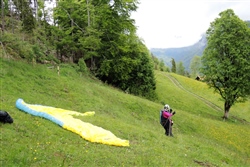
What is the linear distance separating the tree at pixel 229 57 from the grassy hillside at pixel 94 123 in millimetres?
7550

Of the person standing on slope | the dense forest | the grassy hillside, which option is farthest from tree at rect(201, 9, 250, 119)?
the person standing on slope

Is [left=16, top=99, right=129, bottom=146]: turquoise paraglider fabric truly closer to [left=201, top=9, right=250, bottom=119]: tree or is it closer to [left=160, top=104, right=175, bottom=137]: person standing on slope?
[left=160, top=104, right=175, bottom=137]: person standing on slope

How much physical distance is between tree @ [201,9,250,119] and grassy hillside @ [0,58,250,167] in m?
7.55

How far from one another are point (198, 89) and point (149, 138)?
203ft

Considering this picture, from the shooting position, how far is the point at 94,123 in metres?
18.3

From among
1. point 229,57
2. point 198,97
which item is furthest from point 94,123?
point 198,97

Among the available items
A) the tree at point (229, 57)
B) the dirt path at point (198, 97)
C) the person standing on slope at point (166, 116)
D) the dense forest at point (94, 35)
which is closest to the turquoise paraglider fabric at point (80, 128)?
the person standing on slope at point (166, 116)

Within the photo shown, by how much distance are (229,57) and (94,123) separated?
31.9 metres

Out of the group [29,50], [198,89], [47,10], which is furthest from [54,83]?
[198,89]

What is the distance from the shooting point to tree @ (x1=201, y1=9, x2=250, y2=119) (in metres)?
39.6

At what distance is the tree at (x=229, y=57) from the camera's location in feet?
130

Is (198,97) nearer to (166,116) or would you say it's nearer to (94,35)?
(94,35)

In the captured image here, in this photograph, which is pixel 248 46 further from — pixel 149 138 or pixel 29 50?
pixel 29 50

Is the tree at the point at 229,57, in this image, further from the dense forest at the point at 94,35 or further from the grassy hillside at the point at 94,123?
the dense forest at the point at 94,35
